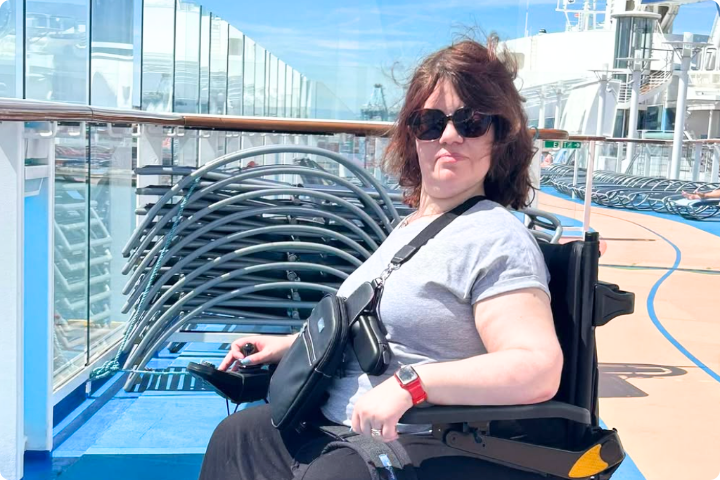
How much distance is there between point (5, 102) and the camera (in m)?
2.06

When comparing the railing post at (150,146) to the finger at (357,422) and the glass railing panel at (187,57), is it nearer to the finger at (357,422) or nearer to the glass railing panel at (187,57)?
the glass railing panel at (187,57)

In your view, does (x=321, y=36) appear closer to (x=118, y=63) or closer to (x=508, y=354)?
(x=118, y=63)

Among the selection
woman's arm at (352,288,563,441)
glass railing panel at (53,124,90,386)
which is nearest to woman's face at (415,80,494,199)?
woman's arm at (352,288,563,441)

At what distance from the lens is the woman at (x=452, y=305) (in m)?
→ 1.45

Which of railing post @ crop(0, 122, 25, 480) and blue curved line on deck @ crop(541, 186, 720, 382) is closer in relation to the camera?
railing post @ crop(0, 122, 25, 480)

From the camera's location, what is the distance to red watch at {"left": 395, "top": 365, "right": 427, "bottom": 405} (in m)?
1.42

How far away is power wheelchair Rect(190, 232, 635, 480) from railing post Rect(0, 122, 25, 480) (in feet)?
4.73

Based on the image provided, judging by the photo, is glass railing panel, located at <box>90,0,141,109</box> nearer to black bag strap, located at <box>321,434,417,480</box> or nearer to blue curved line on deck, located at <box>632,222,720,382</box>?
black bag strap, located at <box>321,434,417,480</box>

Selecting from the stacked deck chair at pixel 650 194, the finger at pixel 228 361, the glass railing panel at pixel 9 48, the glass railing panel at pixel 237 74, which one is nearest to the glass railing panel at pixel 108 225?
the glass railing panel at pixel 9 48

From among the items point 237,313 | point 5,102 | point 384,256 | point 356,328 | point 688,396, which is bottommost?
point 688,396

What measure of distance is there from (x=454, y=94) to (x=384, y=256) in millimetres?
399

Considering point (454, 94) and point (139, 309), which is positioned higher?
point (454, 94)

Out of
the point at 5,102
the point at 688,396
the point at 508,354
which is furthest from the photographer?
the point at 688,396

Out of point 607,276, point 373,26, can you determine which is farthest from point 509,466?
point 607,276
